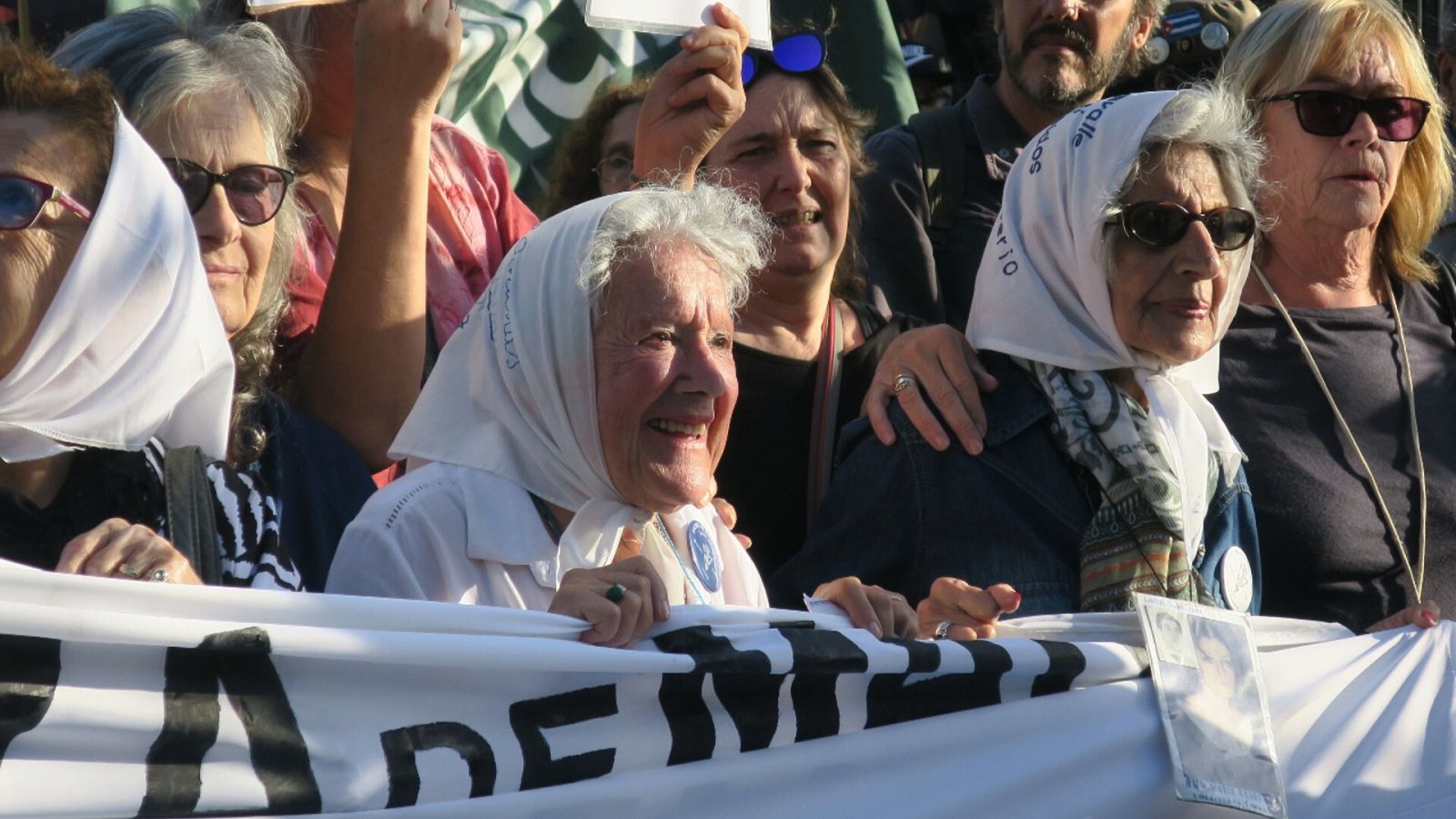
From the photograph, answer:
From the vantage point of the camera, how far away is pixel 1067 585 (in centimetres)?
330

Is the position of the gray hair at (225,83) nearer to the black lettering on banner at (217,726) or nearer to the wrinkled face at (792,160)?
the black lettering on banner at (217,726)

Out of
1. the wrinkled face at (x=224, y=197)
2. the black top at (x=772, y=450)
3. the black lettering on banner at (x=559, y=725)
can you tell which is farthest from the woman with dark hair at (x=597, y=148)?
the black lettering on banner at (x=559, y=725)

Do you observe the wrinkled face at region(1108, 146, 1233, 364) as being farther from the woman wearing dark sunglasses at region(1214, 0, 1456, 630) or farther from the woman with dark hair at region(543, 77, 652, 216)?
the woman with dark hair at region(543, 77, 652, 216)

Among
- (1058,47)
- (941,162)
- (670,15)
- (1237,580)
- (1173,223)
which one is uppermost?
(670,15)

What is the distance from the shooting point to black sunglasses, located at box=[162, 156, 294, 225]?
3.02 m

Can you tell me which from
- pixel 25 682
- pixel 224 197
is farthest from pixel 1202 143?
pixel 25 682

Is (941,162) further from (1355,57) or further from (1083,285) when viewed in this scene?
(1083,285)

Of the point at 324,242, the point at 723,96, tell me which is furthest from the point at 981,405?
the point at 324,242

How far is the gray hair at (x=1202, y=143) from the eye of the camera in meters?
3.57

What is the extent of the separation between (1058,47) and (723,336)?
2.27m

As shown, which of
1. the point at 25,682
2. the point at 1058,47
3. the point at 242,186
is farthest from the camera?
the point at 1058,47

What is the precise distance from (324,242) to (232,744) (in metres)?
1.67

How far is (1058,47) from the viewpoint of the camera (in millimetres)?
4973

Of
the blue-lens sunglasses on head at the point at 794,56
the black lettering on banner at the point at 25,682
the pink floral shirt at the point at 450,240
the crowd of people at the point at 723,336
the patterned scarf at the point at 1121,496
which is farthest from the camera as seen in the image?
the blue-lens sunglasses on head at the point at 794,56
